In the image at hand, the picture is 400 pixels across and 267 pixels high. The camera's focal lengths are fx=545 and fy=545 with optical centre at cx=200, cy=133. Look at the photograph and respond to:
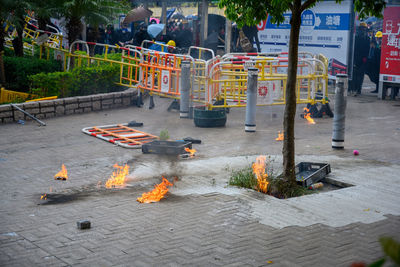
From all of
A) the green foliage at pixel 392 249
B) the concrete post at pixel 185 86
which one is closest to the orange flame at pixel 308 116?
the concrete post at pixel 185 86

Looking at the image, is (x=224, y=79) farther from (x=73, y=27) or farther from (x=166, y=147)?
(x=73, y=27)

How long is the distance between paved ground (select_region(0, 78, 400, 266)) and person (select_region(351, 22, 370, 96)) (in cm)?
739

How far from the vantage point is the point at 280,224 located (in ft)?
20.8

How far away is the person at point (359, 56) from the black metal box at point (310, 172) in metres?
10.5

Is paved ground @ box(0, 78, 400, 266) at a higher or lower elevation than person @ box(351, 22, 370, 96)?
lower

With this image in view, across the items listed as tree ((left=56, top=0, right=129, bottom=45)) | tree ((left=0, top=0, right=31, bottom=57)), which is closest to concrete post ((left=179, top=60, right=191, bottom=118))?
tree ((left=56, top=0, right=129, bottom=45))

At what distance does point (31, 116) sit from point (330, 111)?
297 inches

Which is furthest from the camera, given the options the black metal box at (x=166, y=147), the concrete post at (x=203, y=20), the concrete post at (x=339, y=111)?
the concrete post at (x=203, y=20)

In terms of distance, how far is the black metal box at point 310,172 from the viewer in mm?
7841

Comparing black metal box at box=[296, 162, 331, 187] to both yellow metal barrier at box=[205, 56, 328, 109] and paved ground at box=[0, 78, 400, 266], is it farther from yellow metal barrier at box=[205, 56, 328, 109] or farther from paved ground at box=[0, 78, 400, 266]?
yellow metal barrier at box=[205, 56, 328, 109]

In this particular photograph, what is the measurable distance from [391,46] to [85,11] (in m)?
9.53

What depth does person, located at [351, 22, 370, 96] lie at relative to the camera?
60.2ft

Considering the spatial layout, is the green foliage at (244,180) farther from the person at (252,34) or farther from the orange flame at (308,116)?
the person at (252,34)

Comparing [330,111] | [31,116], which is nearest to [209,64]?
[330,111]
